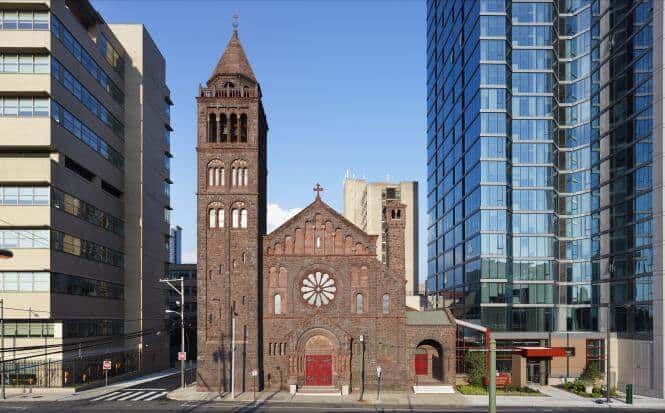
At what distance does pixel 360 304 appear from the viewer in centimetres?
5434

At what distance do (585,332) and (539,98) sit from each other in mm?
26909

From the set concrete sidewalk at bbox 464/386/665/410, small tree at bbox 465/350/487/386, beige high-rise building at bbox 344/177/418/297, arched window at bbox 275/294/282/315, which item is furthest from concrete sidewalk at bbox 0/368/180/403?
beige high-rise building at bbox 344/177/418/297

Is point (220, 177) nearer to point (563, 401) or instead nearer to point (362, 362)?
point (362, 362)

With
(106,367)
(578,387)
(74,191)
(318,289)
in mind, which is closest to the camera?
(318,289)

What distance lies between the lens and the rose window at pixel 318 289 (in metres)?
54.1

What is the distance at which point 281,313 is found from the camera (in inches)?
2126

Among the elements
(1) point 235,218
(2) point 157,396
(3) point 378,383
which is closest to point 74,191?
(1) point 235,218

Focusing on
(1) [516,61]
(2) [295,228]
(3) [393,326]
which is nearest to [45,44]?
(2) [295,228]

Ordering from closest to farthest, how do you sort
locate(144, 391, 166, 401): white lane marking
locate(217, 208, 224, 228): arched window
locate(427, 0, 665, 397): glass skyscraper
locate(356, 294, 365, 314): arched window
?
locate(144, 391, 166, 401): white lane marking
locate(217, 208, 224, 228): arched window
locate(356, 294, 365, 314): arched window
locate(427, 0, 665, 397): glass skyscraper

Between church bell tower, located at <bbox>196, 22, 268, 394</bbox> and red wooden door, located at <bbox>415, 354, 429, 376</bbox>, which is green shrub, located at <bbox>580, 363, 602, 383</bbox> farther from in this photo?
church bell tower, located at <bbox>196, 22, 268, 394</bbox>

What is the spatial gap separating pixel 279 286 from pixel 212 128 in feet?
51.4

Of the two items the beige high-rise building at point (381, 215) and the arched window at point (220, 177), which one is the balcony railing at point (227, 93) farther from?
the beige high-rise building at point (381, 215)

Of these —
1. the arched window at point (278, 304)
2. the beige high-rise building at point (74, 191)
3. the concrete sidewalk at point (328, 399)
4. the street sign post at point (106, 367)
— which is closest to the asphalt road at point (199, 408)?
the concrete sidewalk at point (328, 399)

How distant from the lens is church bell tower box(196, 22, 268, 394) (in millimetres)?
51688
